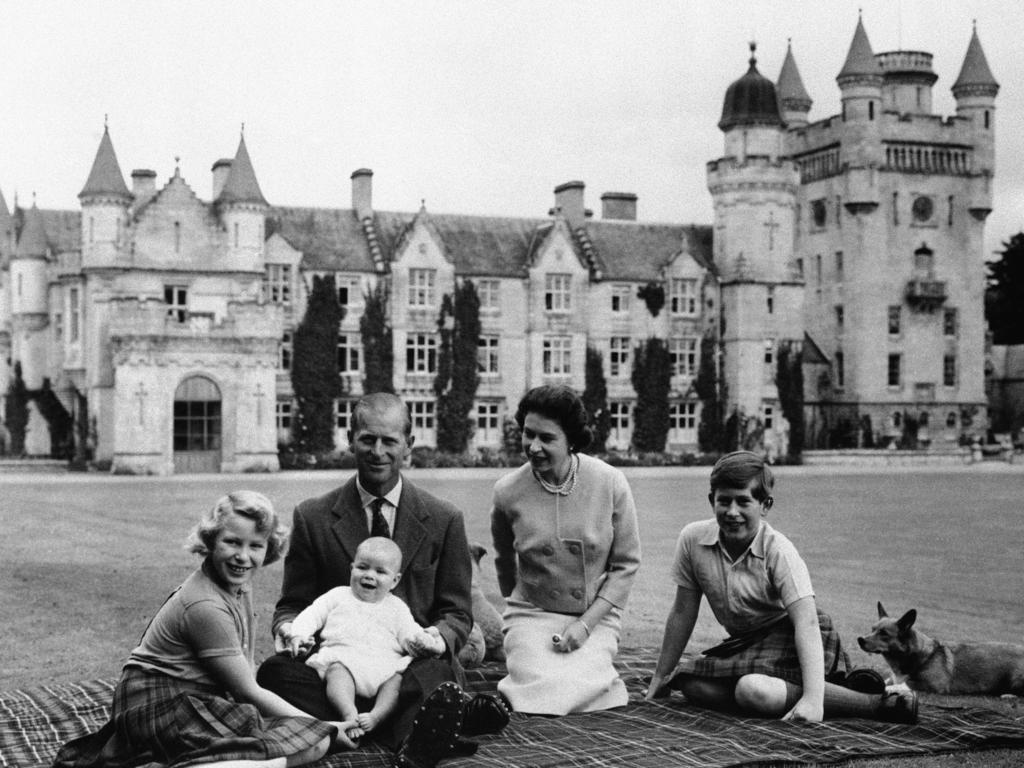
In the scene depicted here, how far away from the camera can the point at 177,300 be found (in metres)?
44.1

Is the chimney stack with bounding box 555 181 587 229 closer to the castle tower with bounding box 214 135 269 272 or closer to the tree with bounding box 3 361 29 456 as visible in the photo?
the castle tower with bounding box 214 135 269 272

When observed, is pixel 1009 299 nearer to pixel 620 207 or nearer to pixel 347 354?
pixel 620 207

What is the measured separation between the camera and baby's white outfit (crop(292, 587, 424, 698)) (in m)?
7.00

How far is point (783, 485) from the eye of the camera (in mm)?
34375

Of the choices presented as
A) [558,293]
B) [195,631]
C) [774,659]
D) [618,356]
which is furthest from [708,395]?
[195,631]

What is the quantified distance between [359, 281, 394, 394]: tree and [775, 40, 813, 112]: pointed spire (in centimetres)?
2779

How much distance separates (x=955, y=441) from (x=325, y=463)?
→ 93.6 ft

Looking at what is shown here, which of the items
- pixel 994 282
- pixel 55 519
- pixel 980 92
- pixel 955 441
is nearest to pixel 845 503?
pixel 55 519

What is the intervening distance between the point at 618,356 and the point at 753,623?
42.7 meters

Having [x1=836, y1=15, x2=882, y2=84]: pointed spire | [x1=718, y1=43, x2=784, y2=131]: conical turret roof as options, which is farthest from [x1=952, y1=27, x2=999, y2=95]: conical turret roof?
[x1=718, y1=43, x2=784, y2=131]: conical turret roof

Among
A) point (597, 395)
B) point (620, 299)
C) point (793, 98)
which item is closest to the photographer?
point (597, 395)

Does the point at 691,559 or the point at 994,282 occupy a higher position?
the point at 994,282

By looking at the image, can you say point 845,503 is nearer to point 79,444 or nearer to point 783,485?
point 783,485

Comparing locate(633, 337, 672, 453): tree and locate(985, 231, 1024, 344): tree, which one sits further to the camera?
locate(985, 231, 1024, 344): tree
